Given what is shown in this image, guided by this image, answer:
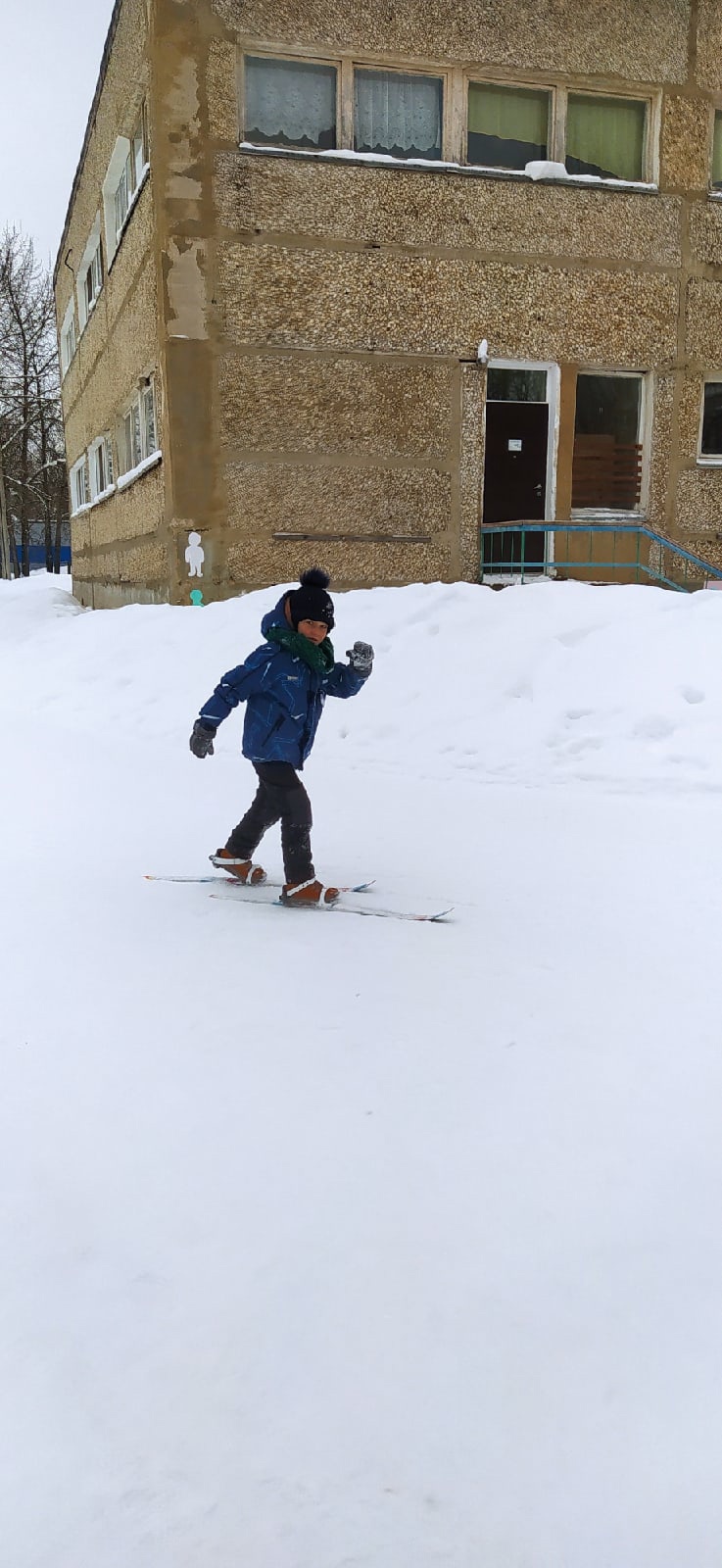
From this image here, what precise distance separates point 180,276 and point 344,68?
2.77m

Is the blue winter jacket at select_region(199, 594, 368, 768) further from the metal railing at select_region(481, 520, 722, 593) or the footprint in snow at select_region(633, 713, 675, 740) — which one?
the metal railing at select_region(481, 520, 722, 593)

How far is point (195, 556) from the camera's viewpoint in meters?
10.6

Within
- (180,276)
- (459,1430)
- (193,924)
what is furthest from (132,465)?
(459,1430)

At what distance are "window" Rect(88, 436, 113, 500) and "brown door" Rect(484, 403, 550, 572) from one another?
21.9 feet

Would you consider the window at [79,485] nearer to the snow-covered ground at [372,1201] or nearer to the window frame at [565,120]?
the window frame at [565,120]

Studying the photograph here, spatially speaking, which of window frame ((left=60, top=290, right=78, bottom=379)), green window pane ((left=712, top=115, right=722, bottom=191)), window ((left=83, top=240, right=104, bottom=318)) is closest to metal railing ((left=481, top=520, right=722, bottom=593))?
green window pane ((left=712, top=115, right=722, bottom=191))

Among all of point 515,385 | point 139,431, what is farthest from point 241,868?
point 139,431

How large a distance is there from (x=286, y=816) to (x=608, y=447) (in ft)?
29.0

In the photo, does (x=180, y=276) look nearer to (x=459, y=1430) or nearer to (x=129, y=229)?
(x=129, y=229)

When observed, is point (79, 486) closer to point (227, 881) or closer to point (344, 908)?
point (227, 881)

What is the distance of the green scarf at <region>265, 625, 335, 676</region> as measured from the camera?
4766mm

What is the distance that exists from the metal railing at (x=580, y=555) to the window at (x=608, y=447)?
40cm

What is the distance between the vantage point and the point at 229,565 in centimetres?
1066

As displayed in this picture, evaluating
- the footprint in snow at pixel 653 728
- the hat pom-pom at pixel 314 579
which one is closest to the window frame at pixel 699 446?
the footprint in snow at pixel 653 728
